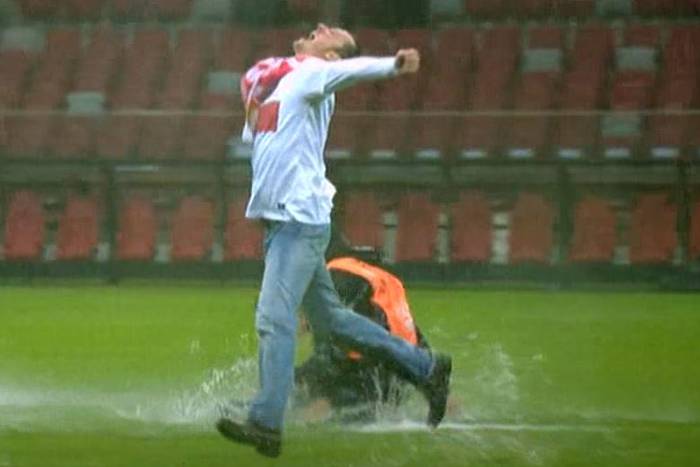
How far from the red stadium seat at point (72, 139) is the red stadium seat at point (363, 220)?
249 centimetres

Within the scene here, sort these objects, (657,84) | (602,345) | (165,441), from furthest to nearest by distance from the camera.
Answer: (657,84)
(602,345)
(165,441)

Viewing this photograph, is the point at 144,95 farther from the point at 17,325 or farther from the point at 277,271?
the point at 277,271

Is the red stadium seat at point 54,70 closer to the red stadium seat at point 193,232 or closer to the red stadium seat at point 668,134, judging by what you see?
the red stadium seat at point 193,232

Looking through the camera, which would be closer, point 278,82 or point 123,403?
point 278,82

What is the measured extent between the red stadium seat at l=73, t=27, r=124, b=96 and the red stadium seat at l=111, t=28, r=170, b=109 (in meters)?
0.16

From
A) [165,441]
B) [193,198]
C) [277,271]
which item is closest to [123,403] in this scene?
[165,441]

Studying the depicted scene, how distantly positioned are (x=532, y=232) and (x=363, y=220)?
4.71 ft

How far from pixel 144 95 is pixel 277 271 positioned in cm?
1119

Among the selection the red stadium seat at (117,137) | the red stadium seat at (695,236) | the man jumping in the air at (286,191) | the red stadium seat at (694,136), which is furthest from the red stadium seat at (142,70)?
the man jumping in the air at (286,191)

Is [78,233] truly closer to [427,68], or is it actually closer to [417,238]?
[417,238]

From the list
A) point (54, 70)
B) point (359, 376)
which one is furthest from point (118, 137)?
point (359, 376)

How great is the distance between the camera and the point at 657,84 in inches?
716

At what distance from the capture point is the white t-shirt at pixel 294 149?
304 inches

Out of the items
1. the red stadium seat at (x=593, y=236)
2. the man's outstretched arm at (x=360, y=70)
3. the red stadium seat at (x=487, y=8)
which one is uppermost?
the man's outstretched arm at (x=360, y=70)
